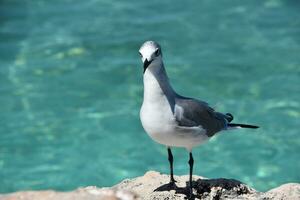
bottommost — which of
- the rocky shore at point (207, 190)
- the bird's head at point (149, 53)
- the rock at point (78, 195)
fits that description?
the rock at point (78, 195)

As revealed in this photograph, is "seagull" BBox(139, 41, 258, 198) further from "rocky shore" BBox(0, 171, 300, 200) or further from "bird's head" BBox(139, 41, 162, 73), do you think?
"rocky shore" BBox(0, 171, 300, 200)

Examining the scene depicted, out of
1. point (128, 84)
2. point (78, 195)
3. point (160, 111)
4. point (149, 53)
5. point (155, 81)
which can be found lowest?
Result: point (78, 195)

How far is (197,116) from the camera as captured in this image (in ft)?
15.5

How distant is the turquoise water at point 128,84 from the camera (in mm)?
9297

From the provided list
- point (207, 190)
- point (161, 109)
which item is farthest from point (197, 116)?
point (207, 190)

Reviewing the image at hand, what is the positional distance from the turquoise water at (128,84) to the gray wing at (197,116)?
419cm

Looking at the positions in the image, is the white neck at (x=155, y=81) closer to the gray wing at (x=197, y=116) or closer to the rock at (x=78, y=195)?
the gray wing at (x=197, y=116)

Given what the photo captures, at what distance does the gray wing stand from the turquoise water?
4187 mm

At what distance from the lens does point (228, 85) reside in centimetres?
1066

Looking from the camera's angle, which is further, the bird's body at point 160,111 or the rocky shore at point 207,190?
the rocky shore at point 207,190

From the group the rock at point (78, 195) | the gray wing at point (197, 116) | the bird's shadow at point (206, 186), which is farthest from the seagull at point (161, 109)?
the rock at point (78, 195)

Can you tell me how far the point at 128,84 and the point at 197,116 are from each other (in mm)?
6108

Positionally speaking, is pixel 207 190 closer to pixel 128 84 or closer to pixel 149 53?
pixel 149 53

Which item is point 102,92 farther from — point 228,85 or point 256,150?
point 256,150
